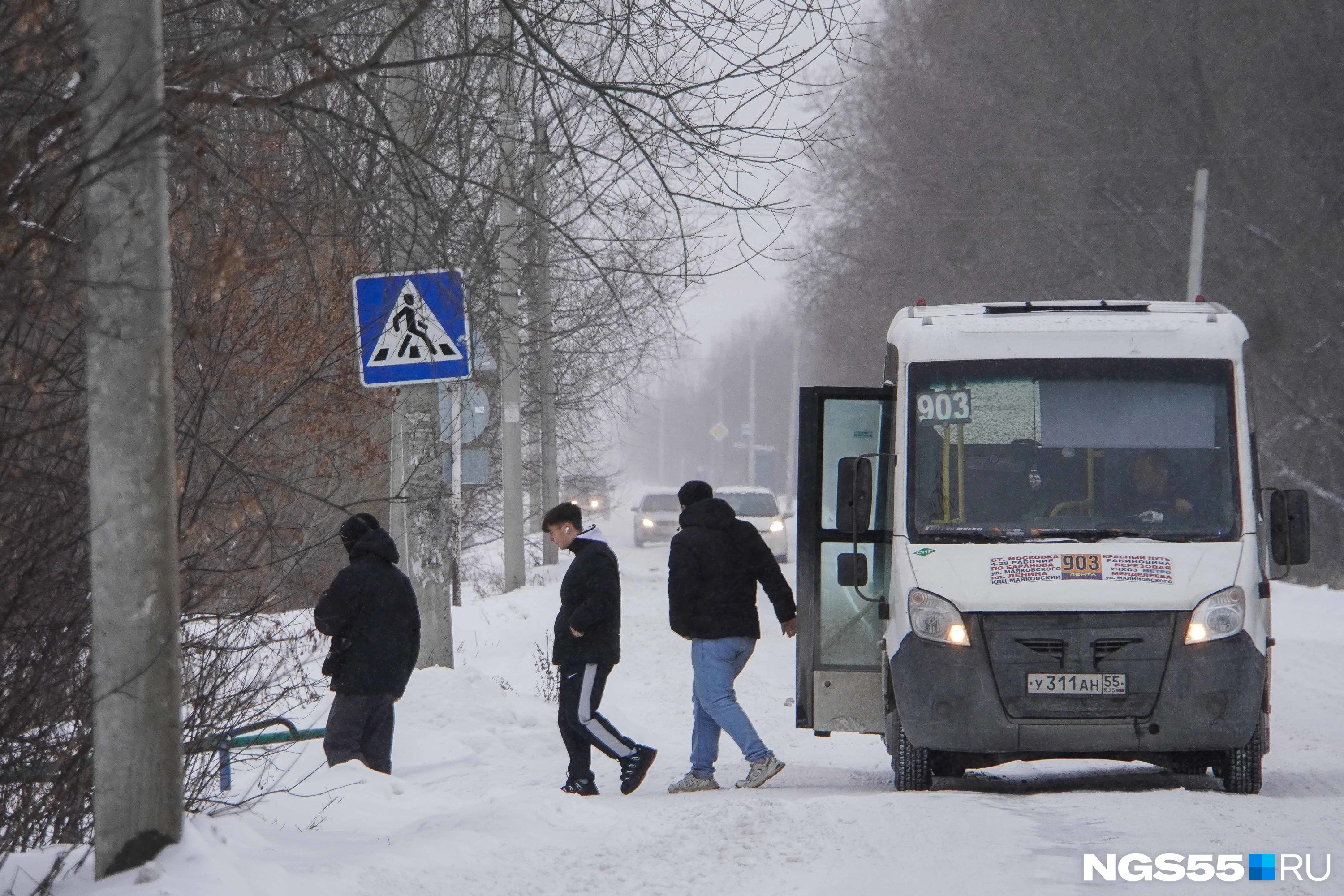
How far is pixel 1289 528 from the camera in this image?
8.35m

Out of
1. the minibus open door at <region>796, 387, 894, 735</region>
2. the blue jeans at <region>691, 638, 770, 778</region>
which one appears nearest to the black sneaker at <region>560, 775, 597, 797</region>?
the blue jeans at <region>691, 638, 770, 778</region>

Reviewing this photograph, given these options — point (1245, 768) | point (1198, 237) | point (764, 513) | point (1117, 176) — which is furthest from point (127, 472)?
point (1117, 176)

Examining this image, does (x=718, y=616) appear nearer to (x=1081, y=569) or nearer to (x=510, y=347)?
(x=1081, y=569)

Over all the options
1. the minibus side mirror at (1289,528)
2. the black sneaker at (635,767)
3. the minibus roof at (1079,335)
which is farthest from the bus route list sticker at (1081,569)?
the black sneaker at (635,767)

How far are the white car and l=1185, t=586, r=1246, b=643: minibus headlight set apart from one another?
2350 cm

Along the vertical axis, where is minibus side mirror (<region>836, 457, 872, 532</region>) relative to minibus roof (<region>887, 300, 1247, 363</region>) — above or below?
below

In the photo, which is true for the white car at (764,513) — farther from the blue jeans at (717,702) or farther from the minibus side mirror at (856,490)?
the minibus side mirror at (856,490)

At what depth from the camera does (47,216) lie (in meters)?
4.57

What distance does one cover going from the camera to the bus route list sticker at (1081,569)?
7.82 m

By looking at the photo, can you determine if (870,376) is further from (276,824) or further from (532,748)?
(276,824)

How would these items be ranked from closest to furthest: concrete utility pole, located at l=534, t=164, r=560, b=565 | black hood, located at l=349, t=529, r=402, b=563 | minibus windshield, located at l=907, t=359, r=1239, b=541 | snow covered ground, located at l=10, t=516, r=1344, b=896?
snow covered ground, located at l=10, t=516, r=1344, b=896 → minibus windshield, located at l=907, t=359, r=1239, b=541 → black hood, located at l=349, t=529, r=402, b=563 → concrete utility pole, located at l=534, t=164, r=560, b=565

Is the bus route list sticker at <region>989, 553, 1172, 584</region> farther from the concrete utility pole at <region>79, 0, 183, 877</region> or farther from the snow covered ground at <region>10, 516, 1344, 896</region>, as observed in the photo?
the concrete utility pole at <region>79, 0, 183, 877</region>

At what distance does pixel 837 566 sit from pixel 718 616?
2.52 ft

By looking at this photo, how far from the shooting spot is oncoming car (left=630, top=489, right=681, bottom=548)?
41688 mm
